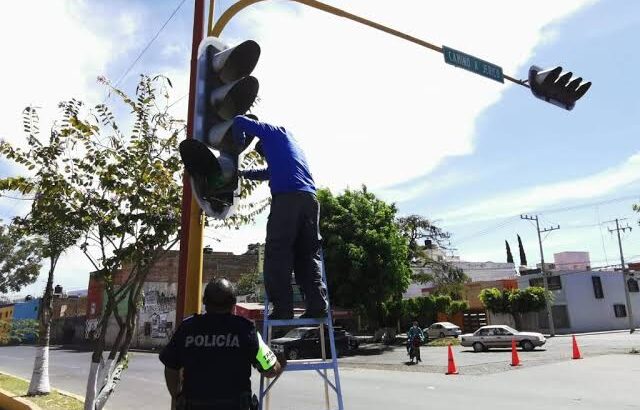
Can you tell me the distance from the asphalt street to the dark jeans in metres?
8.10

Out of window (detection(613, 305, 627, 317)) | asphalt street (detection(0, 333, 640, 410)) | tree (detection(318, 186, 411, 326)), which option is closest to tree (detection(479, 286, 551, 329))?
tree (detection(318, 186, 411, 326))

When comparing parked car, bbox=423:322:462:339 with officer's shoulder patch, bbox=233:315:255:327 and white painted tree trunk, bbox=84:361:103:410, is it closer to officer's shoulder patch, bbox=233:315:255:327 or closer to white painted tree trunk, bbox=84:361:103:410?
white painted tree trunk, bbox=84:361:103:410

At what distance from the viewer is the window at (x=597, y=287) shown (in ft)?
144

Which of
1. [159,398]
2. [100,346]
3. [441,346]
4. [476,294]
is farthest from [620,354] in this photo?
[476,294]

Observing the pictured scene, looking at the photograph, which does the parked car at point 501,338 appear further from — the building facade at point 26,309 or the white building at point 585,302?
the building facade at point 26,309

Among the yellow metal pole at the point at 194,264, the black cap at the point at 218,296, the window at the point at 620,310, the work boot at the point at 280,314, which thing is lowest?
the work boot at the point at 280,314

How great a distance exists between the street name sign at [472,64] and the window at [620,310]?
45.7m

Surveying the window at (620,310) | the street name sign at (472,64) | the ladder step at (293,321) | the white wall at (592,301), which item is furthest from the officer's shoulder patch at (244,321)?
the window at (620,310)

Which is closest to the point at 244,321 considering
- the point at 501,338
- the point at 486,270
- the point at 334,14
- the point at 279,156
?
the point at 279,156

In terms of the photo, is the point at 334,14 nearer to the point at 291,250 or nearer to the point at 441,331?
the point at 291,250

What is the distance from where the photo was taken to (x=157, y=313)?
42.1 meters

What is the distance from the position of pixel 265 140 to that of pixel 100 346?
5.91 metres

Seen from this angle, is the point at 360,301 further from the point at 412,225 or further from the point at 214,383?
the point at 214,383

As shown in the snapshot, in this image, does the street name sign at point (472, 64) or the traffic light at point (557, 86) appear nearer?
the street name sign at point (472, 64)
